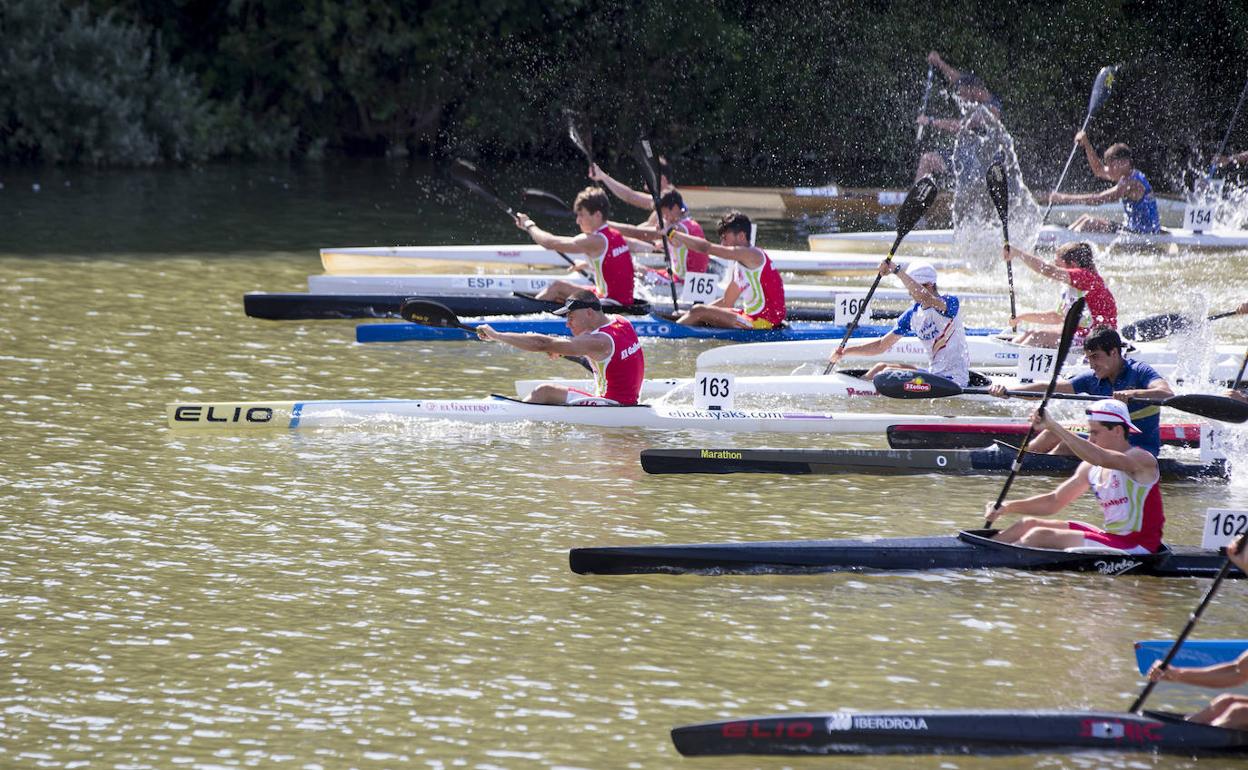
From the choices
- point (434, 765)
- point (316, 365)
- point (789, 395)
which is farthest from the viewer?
point (316, 365)

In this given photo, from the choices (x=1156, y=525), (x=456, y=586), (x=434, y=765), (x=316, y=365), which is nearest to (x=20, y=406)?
(x=316, y=365)

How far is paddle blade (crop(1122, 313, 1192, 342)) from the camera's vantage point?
40.9ft

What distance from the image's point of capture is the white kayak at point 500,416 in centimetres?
1042

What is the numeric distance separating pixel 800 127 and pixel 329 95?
361 inches

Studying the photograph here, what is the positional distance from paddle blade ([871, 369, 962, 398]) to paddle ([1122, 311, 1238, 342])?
2560 millimetres

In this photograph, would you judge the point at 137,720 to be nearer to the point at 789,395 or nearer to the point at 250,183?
the point at 789,395

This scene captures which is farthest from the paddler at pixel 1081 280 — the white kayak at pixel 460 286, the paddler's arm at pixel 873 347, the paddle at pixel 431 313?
the paddle at pixel 431 313

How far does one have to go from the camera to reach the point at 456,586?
7.61 m

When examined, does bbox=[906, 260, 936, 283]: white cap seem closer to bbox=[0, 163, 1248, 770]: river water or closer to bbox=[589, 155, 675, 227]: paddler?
bbox=[0, 163, 1248, 770]: river water

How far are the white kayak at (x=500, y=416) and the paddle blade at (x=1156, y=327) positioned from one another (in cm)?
270

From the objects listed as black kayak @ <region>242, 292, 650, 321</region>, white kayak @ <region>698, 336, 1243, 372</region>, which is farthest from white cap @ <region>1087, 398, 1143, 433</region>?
black kayak @ <region>242, 292, 650, 321</region>

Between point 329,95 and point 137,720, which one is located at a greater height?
point 329,95

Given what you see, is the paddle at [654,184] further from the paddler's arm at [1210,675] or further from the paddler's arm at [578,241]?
the paddler's arm at [1210,675]

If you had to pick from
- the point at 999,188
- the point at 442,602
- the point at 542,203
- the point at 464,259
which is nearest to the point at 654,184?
the point at 542,203
